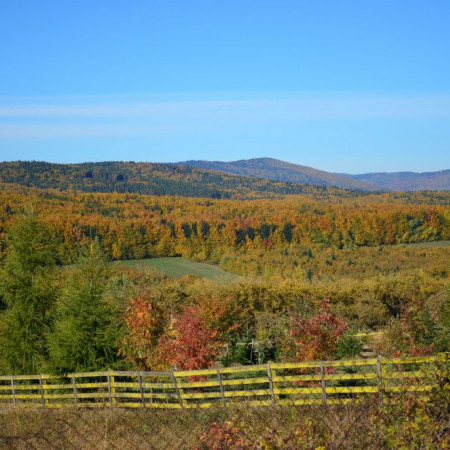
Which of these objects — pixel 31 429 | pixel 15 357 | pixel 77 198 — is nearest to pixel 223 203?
pixel 77 198

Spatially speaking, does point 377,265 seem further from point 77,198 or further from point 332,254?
point 77,198

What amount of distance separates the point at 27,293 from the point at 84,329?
4237 mm

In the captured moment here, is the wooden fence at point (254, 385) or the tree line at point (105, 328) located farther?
the tree line at point (105, 328)

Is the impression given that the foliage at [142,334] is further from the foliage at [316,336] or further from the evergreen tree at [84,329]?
the foliage at [316,336]

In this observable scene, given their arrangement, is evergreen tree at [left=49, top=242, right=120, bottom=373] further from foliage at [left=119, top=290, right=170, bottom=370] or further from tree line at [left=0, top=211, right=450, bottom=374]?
foliage at [left=119, top=290, right=170, bottom=370]

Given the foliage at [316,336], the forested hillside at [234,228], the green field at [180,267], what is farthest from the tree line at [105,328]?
the forested hillside at [234,228]

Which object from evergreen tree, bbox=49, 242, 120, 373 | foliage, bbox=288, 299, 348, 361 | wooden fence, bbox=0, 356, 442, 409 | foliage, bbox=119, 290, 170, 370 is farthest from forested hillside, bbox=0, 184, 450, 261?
wooden fence, bbox=0, 356, 442, 409

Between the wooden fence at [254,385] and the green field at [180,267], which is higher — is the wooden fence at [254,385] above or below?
above

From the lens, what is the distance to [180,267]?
108 meters

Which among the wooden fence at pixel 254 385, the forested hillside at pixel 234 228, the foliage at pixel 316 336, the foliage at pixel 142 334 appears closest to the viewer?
the wooden fence at pixel 254 385

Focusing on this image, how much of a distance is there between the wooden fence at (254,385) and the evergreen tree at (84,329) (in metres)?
0.74

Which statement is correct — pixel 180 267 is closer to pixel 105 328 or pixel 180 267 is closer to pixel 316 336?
pixel 105 328

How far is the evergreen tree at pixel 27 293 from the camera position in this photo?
80.3ft

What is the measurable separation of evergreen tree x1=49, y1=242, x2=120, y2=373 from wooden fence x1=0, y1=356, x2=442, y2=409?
2.43ft
